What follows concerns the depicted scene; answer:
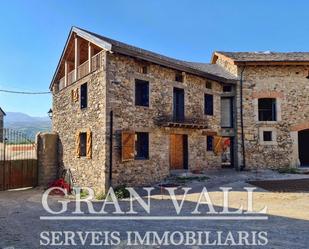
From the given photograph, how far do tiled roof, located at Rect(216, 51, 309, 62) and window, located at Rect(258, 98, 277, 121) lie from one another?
2.35 metres

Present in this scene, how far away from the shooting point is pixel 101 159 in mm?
11836

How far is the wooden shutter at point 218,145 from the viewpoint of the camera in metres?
16.2

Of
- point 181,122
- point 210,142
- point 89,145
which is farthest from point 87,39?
point 210,142

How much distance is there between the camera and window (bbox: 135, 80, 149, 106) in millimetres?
13305

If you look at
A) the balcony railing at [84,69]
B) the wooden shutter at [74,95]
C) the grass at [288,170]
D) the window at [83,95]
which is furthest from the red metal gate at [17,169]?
the grass at [288,170]

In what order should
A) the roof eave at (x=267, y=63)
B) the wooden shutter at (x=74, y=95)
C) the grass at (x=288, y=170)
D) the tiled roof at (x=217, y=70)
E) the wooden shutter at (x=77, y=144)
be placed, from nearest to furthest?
the wooden shutter at (x=77, y=144)
the wooden shutter at (x=74, y=95)
the grass at (x=288, y=170)
the roof eave at (x=267, y=63)
the tiled roof at (x=217, y=70)

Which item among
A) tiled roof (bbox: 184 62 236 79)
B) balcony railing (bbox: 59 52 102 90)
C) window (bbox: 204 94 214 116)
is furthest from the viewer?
tiled roof (bbox: 184 62 236 79)

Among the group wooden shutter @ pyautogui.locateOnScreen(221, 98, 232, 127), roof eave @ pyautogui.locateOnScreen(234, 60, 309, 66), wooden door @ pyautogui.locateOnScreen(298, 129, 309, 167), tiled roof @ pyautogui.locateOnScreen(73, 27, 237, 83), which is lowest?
wooden door @ pyautogui.locateOnScreen(298, 129, 309, 167)

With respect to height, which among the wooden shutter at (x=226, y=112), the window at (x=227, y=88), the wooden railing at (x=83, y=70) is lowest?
the wooden shutter at (x=226, y=112)

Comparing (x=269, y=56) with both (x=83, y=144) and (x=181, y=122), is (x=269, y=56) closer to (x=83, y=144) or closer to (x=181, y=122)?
(x=181, y=122)

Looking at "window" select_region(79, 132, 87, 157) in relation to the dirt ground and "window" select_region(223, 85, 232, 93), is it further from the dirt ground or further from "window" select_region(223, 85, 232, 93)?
"window" select_region(223, 85, 232, 93)

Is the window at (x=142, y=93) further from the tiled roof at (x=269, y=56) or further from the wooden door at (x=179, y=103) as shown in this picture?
the tiled roof at (x=269, y=56)

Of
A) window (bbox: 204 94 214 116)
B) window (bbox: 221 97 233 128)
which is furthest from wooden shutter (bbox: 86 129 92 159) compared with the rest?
window (bbox: 221 97 233 128)

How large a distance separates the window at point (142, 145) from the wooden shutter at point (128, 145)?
2.42ft
